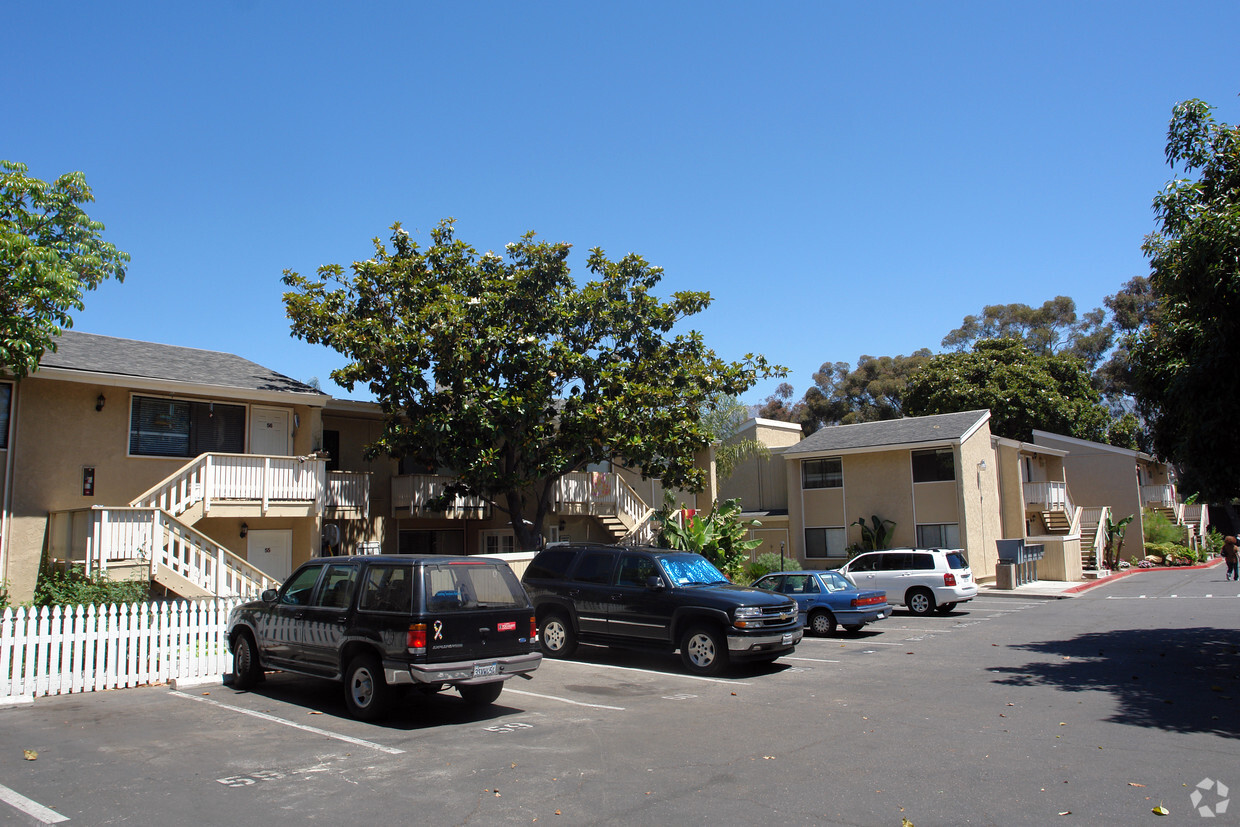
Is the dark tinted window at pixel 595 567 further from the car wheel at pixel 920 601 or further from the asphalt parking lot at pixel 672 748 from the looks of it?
the car wheel at pixel 920 601

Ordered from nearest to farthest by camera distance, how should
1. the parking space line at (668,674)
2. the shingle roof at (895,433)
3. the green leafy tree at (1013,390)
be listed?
the parking space line at (668,674) → the shingle roof at (895,433) → the green leafy tree at (1013,390)

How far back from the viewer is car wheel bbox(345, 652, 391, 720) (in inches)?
367

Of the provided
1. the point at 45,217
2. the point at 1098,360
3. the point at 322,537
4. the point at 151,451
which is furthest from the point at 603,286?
the point at 1098,360

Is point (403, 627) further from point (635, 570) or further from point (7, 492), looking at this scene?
point (7, 492)

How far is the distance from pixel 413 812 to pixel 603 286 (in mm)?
16229

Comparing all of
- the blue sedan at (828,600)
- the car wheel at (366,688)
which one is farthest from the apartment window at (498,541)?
the car wheel at (366,688)

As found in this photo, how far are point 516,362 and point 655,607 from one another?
8.55 m

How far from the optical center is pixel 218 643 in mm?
12273

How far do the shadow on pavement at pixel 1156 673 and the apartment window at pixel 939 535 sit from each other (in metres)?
14.0

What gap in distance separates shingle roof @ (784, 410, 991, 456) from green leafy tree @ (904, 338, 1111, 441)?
1526cm

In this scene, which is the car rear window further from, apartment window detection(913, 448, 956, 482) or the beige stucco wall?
apartment window detection(913, 448, 956, 482)

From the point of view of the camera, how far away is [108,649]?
1150cm

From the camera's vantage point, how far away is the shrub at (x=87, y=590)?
14.6 metres

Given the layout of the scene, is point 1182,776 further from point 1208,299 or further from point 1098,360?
point 1098,360
